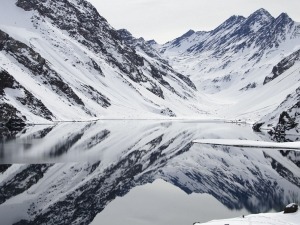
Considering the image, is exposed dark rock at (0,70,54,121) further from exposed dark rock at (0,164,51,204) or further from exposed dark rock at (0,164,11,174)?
exposed dark rock at (0,164,51,204)

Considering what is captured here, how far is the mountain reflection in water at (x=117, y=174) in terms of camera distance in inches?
1660

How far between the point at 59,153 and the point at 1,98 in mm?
61617

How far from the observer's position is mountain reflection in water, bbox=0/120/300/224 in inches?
1660

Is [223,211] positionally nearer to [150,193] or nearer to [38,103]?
[150,193]

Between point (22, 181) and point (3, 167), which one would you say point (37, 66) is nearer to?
point (3, 167)

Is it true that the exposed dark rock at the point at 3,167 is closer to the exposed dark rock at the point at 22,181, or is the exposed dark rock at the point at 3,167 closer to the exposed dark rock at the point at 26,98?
the exposed dark rock at the point at 22,181

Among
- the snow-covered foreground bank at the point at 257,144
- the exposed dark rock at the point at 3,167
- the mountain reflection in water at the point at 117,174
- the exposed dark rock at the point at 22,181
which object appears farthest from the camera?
the snow-covered foreground bank at the point at 257,144

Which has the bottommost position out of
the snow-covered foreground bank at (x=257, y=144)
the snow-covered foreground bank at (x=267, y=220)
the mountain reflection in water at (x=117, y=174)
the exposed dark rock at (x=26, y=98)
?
the snow-covered foreground bank at (x=267, y=220)

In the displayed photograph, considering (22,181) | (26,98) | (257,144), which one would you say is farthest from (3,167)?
(26,98)

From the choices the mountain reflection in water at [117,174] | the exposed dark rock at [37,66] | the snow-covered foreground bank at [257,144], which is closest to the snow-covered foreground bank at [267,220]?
the mountain reflection in water at [117,174]

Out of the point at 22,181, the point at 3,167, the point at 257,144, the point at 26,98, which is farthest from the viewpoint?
the point at 26,98

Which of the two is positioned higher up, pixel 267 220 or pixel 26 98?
pixel 26 98

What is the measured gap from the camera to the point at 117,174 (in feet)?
194

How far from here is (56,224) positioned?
34750mm
